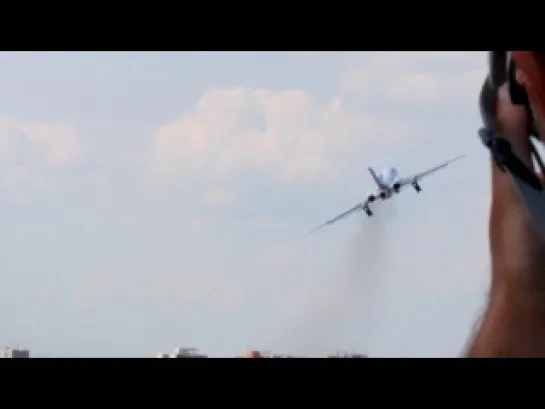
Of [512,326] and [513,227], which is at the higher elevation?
[513,227]

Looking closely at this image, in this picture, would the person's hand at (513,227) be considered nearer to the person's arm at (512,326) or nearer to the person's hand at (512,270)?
the person's hand at (512,270)

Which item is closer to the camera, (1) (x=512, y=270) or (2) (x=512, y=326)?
(2) (x=512, y=326)

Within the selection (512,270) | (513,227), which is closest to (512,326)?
(512,270)

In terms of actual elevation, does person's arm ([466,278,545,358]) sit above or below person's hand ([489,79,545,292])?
below

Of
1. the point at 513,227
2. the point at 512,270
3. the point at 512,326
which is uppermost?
the point at 513,227

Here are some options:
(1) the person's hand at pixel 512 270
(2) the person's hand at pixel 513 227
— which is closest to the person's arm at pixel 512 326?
(1) the person's hand at pixel 512 270

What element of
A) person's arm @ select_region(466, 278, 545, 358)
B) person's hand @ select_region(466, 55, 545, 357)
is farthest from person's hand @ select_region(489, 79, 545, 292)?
person's arm @ select_region(466, 278, 545, 358)

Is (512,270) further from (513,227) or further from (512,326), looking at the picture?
(512,326)

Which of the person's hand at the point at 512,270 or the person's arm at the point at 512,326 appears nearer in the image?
the person's hand at the point at 512,270

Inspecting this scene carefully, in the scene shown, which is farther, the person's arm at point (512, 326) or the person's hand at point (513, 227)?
the person's arm at point (512, 326)

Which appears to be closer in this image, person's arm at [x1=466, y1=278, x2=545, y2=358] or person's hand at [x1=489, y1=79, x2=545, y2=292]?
person's hand at [x1=489, y1=79, x2=545, y2=292]

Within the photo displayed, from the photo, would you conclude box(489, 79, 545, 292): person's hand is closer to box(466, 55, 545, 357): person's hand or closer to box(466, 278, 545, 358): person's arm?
box(466, 55, 545, 357): person's hand

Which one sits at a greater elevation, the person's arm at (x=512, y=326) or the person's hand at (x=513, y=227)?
the person's hand at (x=513, y=227)
